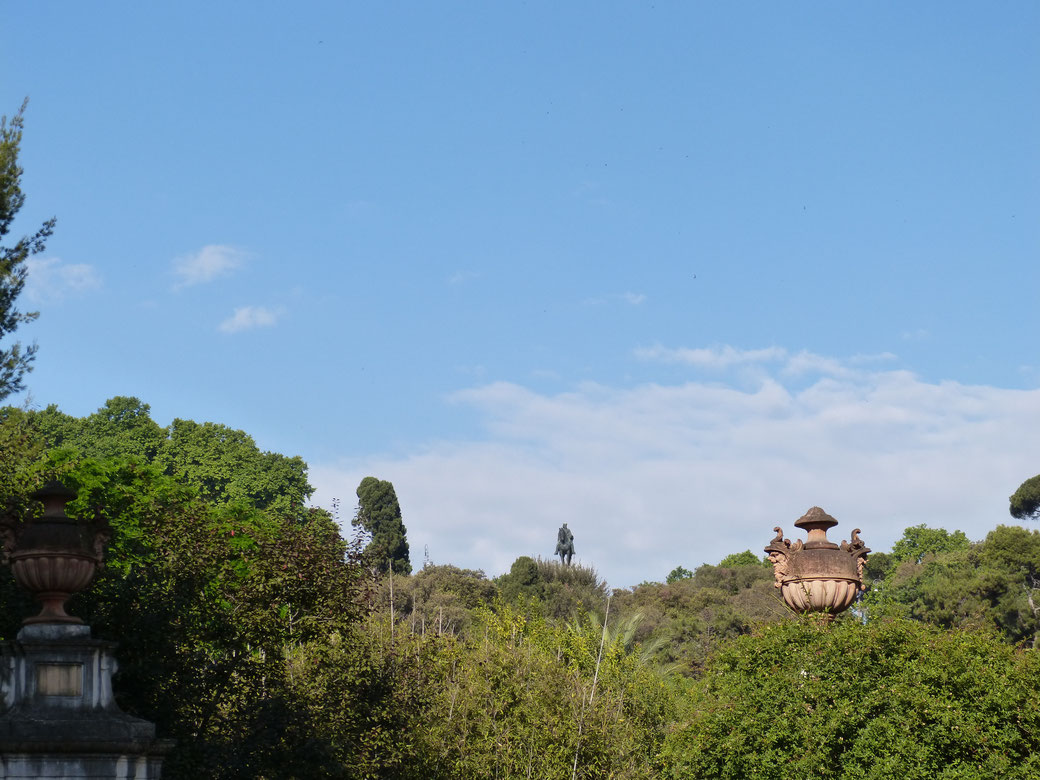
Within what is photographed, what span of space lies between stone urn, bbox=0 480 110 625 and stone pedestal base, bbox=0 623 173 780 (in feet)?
1.00

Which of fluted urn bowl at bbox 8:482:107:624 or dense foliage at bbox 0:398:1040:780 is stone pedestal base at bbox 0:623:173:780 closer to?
fluted urn bowl at bbox 8:482:107:624

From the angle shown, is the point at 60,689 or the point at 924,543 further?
the point at 924,543

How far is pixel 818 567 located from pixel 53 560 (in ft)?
37.8

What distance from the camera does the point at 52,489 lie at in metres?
14.0

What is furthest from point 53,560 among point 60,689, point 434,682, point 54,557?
point 434,682

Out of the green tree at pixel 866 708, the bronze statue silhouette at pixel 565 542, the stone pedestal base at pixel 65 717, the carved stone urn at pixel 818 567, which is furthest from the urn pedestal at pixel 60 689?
the bronze statue silhouette at pixel 565 542

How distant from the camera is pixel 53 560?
1348 centimetres

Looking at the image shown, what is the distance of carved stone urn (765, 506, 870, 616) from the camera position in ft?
64.2

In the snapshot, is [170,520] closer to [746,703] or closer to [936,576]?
[746,703]

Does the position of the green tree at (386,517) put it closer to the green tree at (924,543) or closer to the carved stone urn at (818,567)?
the green tree at (924,543)

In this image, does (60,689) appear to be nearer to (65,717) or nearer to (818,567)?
(65,717)

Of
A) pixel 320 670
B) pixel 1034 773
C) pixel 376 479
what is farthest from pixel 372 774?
pixel 376 479

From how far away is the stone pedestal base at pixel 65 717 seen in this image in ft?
42.4

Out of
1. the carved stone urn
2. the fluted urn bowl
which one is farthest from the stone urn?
the carved stone urn
